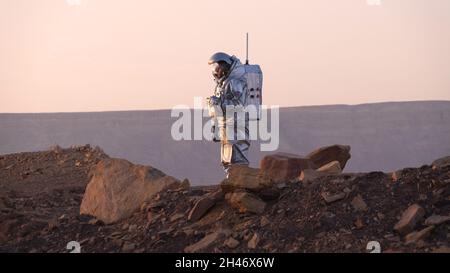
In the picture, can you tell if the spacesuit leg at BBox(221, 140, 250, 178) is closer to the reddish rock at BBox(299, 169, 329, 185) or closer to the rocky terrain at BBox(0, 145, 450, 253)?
the rocky terrain at BBox(0, 145, 450, 253)

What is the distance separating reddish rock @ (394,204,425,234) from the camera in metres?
10.8

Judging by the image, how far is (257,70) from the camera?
16406 millimetres

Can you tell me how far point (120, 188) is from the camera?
13266 millimetres

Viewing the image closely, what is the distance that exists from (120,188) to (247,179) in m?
2.10

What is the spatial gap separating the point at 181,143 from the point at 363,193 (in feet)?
165

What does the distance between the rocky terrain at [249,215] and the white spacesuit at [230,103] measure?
2.27 m

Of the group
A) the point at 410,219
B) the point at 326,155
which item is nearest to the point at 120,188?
the point at 410,219

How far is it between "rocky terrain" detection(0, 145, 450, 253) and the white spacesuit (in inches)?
89.4

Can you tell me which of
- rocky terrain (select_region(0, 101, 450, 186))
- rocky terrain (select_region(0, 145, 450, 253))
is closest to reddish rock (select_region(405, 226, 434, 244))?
rocky terrain (select_region(0, 145, 450, 253))

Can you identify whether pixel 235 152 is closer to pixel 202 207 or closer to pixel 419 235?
pixel 202 207

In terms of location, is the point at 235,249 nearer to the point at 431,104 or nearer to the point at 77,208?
the point at 77,208

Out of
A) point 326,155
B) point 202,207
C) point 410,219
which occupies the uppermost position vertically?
point 326,155

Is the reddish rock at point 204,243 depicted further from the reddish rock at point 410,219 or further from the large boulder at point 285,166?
the large boulder at point 285,166

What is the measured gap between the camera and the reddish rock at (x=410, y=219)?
10.8 metres
